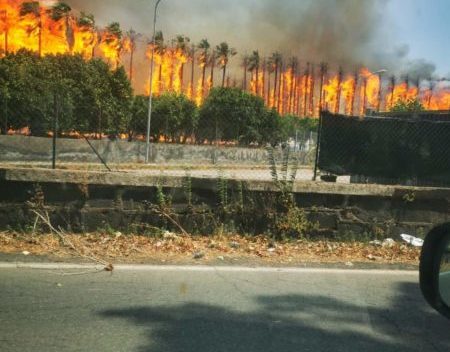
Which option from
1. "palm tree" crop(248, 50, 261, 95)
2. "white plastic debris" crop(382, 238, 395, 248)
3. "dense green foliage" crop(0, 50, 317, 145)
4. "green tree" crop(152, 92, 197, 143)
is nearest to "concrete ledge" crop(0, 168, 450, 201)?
"white plastic debris" crop(382, 238, 395, 248)

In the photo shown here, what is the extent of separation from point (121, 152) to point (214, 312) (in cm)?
2230

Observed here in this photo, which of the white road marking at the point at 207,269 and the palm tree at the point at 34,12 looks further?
the palm tree at the point at 34,12

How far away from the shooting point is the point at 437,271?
97.9 inches

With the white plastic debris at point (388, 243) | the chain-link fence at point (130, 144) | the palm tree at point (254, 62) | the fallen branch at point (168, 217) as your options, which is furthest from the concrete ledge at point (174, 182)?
the palm tree at point (254, 62)

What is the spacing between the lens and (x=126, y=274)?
5.46m

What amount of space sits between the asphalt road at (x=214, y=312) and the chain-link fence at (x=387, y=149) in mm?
4073

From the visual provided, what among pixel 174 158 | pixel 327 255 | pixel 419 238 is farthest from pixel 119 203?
pixel 174 158

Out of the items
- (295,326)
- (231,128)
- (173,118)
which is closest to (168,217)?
(295,326)

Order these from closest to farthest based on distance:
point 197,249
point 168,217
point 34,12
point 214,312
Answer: point 214,312, point 197,249, point 168,217, point 34,12

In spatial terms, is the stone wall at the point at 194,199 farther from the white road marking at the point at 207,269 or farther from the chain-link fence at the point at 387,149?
the chain-link fence at the point at 387,149

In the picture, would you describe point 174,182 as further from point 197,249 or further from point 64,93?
point 64,93

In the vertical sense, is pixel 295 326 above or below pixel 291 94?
below

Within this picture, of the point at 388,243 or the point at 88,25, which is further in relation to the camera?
Result: the point at 88,25

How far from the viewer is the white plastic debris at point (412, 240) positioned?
7.32 metres
